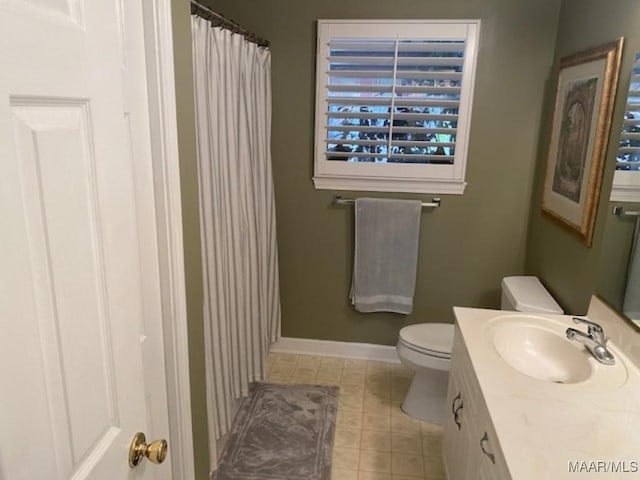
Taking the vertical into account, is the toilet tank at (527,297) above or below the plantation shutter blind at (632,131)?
below

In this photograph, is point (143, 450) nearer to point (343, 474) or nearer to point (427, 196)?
point (343, 474)

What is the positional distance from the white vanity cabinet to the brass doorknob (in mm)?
769

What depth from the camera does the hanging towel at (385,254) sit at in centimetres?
279

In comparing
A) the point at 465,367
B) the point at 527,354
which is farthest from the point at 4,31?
the point at 527,354

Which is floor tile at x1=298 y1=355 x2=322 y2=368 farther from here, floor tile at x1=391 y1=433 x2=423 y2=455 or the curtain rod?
the curtain rod

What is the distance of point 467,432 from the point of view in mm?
1568

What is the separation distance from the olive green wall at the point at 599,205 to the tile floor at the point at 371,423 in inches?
38.6

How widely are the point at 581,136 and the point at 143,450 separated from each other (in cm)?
208

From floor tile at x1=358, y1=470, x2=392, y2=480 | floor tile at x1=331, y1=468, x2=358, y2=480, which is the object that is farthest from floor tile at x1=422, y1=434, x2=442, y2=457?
floor tile at x1=331, y1=468, x2=358, y2=480

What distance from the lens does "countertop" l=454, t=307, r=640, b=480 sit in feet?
3.50

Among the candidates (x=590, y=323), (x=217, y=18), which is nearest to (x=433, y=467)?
(x=590, y=323)

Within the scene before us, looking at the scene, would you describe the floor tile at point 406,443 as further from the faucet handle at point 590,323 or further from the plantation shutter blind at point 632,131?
the plantation shutter blind at point 632,131

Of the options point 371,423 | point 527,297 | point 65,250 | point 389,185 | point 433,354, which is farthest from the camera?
point 389,185

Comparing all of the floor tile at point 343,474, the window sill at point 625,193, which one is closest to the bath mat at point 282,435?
the floor tile at point 343,474
